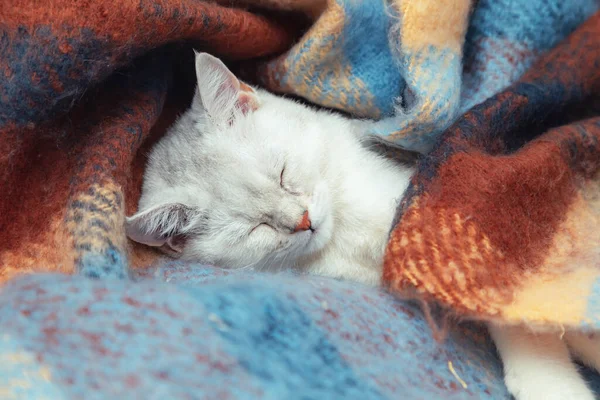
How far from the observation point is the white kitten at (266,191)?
964 mm

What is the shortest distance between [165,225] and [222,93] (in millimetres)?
292

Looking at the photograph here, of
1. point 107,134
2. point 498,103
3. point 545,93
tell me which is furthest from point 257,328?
point 545,93

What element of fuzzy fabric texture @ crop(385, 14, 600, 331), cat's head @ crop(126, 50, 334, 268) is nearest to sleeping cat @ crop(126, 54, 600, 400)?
cat's head @ crop(126, 50, 334, 268)

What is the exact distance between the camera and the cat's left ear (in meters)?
0.96

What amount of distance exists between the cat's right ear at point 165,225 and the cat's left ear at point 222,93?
209mm

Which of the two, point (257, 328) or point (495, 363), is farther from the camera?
point (495, 363)

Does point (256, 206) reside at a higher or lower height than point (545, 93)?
lower

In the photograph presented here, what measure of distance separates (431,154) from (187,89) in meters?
0.64

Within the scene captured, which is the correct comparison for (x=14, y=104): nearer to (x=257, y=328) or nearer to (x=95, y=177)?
(x=95, y=177)

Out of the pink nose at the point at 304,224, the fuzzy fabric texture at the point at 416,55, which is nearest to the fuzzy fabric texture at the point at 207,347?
the pink nose at the point at 304,224

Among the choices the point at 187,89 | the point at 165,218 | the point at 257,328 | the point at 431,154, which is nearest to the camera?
the point at 257,328

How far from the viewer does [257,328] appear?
562 millimetres

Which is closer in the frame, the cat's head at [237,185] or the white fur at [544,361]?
the white fur at [544,361]

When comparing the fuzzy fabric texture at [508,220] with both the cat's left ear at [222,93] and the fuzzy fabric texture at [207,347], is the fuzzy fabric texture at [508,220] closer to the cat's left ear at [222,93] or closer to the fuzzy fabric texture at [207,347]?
the fuzzy fabric texture at [207,347]
